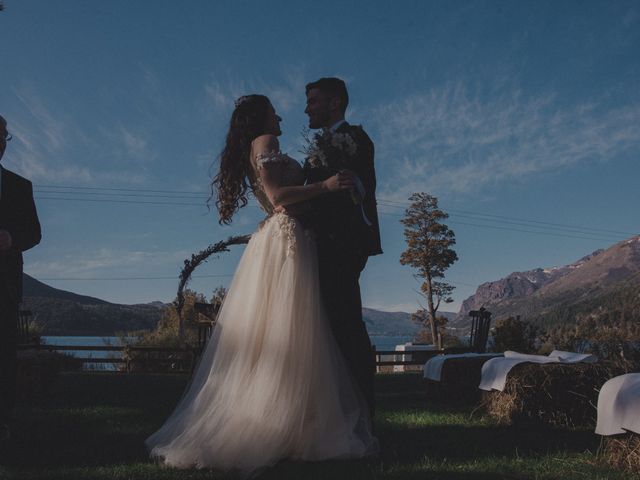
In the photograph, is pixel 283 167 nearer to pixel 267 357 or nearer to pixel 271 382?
pixel 267 357

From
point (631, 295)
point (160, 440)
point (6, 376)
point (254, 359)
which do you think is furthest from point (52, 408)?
point (631, 295)

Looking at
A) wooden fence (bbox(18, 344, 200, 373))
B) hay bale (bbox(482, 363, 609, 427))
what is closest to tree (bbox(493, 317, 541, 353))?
wooden fence (bbox(18, 344, 200, 373))

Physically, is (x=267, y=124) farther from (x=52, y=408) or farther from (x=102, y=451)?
(x=52, y=408)

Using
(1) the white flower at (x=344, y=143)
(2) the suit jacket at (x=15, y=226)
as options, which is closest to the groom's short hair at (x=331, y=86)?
(1) the white flower at (x=344, y=143)

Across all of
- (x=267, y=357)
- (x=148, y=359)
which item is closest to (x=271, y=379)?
(x=267, y=357)

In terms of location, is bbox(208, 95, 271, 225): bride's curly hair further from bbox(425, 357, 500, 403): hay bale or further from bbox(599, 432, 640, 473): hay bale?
bbox(425, 357, 500, 403): hay bale

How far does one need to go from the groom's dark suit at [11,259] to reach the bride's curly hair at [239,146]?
161 centimetres

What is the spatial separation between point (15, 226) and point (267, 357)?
89.6 inches

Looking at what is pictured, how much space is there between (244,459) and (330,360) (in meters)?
0.80

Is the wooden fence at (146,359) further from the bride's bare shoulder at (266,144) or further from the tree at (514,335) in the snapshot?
the bride's bare shoulder at (266,144)

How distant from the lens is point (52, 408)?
5.92 metres

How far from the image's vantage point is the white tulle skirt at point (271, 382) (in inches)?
116

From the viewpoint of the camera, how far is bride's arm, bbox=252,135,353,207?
329cm

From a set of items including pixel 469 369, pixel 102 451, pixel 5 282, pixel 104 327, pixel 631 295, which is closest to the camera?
pixel 102 451
